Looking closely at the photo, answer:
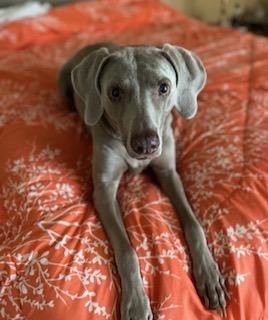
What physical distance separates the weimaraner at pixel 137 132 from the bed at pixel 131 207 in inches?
1.5

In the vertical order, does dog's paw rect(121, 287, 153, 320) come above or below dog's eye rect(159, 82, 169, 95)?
below

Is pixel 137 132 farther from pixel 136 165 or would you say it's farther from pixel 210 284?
pixel 210 284

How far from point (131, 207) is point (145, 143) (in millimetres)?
308

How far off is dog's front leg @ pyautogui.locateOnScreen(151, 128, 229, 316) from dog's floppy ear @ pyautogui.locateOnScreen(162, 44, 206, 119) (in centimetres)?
16

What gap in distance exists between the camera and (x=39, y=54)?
2.98 metres

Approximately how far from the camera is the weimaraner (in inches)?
49.8

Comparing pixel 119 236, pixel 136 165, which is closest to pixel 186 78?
pixel 136 165

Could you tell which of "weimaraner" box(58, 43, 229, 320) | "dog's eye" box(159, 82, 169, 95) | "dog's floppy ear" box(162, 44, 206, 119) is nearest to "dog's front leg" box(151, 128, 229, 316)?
"weimaraner" box(58, 43, 229, 320)

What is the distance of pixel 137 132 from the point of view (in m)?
1.36

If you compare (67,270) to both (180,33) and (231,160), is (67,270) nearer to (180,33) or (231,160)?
(231,160)

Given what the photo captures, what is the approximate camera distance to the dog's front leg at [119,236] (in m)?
1.20

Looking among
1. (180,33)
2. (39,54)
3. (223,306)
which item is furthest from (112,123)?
(180,33)

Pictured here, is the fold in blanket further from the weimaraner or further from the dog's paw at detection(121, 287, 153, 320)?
the dog's paw at detection(121, 287, 153, 320)

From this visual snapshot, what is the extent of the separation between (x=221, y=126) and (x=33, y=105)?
3.39 ft
